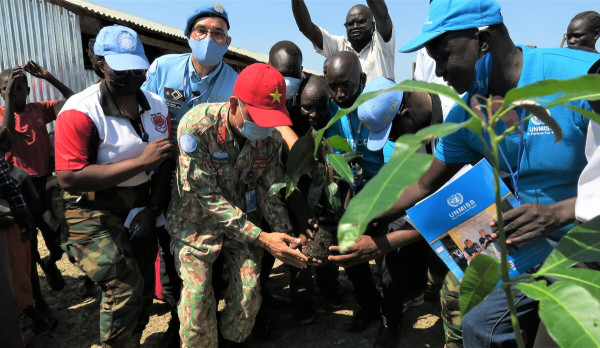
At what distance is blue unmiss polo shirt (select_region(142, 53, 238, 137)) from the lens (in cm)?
329

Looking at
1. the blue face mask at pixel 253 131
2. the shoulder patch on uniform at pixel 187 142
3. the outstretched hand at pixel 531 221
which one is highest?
the blue face mask at pixel 253 131

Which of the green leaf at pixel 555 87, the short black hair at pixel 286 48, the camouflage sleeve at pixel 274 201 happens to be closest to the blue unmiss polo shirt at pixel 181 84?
the short black hair at pixel 286 48

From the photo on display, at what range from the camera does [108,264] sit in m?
2.63

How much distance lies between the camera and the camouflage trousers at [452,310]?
2.25 meters

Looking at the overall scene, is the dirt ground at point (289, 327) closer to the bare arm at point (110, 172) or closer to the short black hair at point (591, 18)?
the bare arm at point (110, 172)

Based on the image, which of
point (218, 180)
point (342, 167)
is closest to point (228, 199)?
point (218, 180)

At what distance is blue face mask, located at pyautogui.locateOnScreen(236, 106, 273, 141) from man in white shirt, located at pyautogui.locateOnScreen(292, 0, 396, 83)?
173 centimetres

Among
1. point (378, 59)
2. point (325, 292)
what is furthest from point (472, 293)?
point (378, 59)

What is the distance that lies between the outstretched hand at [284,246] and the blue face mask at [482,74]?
4.23ft

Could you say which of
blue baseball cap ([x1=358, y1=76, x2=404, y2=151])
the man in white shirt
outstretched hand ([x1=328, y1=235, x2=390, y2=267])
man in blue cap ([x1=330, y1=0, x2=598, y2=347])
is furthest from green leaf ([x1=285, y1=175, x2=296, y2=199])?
the man in white shirt

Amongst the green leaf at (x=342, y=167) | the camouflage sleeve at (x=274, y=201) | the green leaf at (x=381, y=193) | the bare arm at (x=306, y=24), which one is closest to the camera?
the green leaf at (x=381, y=193)

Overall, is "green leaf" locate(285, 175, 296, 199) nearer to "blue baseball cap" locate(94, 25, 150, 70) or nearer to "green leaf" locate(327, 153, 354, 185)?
"green leaf" locate(327, 153, 354, 185)

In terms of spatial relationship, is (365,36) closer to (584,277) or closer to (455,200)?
(455,200)

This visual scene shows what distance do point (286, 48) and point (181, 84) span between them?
2.80 ft
